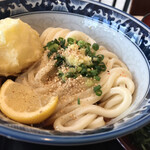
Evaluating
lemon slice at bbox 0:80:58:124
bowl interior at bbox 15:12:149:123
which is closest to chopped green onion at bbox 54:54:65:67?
lemon slice at bbox 0:80:58:124

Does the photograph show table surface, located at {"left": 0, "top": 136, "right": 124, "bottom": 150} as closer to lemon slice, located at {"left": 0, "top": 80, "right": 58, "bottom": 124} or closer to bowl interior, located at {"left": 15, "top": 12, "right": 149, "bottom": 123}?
lemon slice, located at {"left": 0, "top": 80, "right": 58, "bottom": 124}

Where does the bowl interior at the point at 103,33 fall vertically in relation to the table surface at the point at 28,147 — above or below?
above

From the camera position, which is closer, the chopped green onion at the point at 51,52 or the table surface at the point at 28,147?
the table surface at the point at 28,147

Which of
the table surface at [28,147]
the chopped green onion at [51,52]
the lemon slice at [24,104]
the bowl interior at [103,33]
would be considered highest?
the bowl interior at [103,33]

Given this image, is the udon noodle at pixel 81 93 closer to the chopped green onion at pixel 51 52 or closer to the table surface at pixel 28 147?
the chopped green onion at pixel 51 52

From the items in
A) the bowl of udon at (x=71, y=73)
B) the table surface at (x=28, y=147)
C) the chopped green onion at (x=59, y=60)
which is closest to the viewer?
the bowl of udon at (x=71, y=73)

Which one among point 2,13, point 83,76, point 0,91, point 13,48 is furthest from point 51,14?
point 0,91

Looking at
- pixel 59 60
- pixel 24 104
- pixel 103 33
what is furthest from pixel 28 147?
pixel 103 33

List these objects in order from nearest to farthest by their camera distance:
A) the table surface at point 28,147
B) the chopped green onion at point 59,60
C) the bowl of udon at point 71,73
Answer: the bowl of udon at point 71,73
the table surface at point 28,147
the chopped green onion at point 59,60

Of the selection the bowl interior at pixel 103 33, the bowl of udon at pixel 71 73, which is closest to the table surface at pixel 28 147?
the bowl of udon at pixel 71 73
